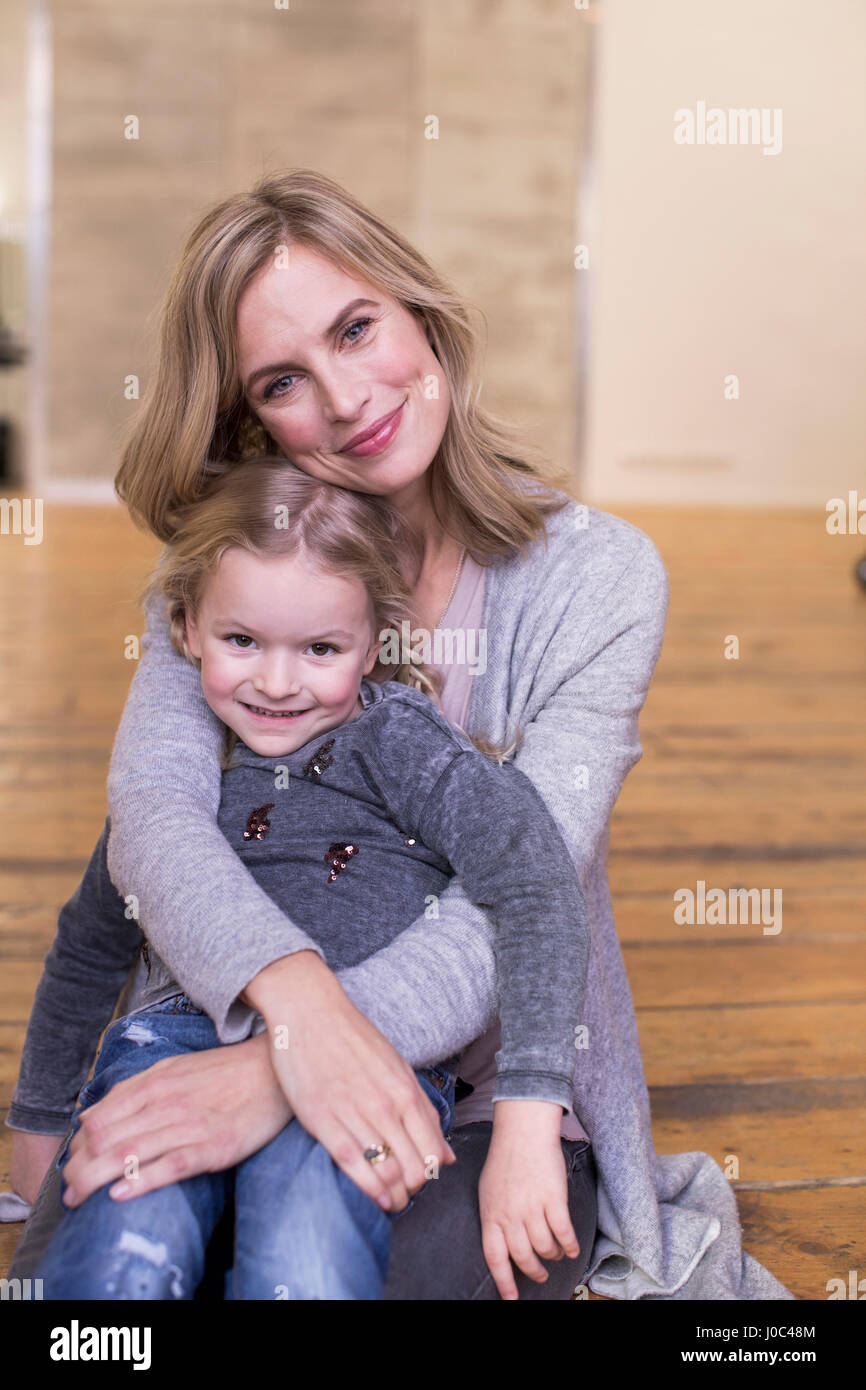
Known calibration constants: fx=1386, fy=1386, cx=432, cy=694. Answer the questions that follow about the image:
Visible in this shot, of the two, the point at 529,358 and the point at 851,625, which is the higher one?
the point at 529,358

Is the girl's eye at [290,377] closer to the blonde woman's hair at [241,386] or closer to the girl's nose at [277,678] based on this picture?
the blonde woman's hair at [241,386]

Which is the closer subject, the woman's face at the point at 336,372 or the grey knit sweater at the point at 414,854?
the grey knit sweater at the point at 414,854

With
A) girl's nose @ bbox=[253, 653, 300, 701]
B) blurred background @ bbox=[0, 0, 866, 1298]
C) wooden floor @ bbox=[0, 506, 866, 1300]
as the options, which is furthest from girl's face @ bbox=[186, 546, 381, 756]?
blurred background @ bbox=[0, 0, 866, 1298]

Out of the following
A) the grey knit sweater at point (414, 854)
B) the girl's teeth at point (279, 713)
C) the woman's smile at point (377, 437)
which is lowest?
the grey knit sweater at point (414, 854)

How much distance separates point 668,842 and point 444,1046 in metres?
1.70

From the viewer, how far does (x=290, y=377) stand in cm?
129

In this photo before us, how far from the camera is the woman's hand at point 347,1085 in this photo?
0.95m

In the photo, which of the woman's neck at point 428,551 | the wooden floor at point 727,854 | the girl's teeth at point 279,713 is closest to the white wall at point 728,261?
the wooden floor at point 727,854

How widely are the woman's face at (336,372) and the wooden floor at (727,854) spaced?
454 mm

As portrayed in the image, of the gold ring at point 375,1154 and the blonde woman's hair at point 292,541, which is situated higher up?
the blonde woman's hair at point 292,541

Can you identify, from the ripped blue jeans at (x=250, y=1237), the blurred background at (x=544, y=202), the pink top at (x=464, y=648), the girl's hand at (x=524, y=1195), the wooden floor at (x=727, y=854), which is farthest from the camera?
the blurred background at (x=544, y=202)
